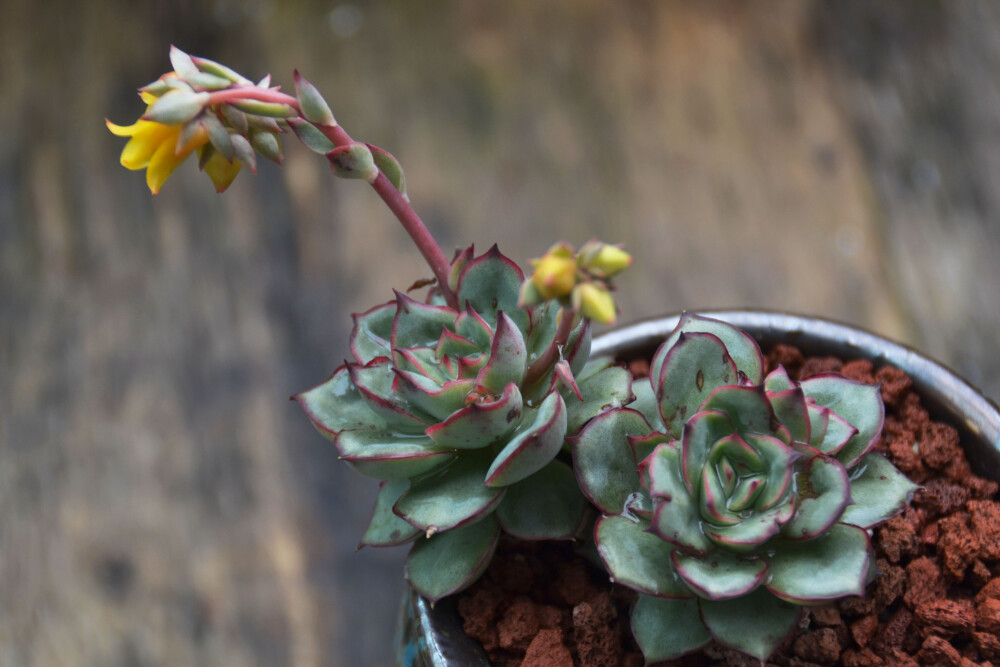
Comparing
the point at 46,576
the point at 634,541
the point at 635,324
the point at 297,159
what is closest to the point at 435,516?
the point at 634,541

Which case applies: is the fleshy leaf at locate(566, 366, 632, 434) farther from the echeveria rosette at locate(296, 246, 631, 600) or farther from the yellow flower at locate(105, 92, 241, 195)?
the yellow flower at locate(105, 92, 241, 195)

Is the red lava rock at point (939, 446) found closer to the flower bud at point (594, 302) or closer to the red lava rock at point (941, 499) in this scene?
the red lava rock at point (941, 499)

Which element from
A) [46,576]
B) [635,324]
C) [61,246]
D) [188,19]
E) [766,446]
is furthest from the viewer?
[188,19]

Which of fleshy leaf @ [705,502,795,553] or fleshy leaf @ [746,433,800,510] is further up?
fleshy leaf @ [746,433,800,510]

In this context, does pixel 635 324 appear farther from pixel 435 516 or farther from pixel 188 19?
pixel 188 19

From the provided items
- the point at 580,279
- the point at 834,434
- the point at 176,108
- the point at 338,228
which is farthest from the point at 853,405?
the point at 338,228

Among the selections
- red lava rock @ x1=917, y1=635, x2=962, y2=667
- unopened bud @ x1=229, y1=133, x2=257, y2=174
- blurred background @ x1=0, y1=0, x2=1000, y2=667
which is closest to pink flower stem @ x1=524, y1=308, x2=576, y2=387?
unopened bud @ x1=229, y1=133, x2=257, y2=174
